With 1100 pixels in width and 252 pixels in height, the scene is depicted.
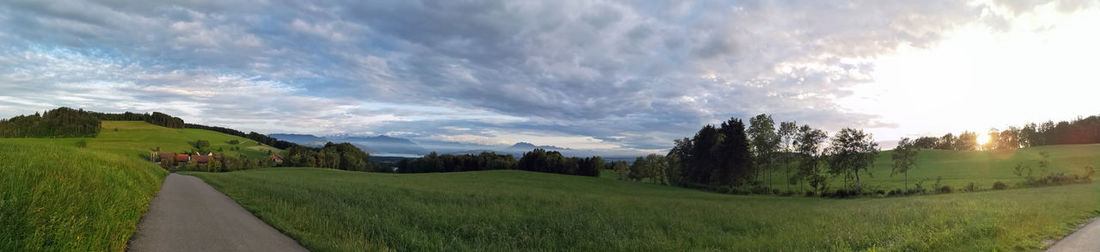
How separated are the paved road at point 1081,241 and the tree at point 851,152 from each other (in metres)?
39.9

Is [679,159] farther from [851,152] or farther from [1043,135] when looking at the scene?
[1043,135]

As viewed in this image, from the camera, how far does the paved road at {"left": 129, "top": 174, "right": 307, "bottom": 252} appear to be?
8.59 metres

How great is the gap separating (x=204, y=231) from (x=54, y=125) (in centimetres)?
14185

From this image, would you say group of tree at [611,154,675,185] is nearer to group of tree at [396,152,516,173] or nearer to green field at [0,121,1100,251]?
group of tree at [396,152,516,173]

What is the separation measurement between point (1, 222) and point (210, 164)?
98.4 m

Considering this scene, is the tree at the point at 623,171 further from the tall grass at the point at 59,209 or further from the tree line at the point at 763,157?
the tall grass at the point at 59,209

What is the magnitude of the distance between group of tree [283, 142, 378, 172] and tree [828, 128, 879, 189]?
10691cm

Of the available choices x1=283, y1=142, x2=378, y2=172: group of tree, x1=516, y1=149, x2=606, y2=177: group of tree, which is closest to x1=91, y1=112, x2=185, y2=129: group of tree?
x1=283, y1=142, x2=378, y2=172: group of tree

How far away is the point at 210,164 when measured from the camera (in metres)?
80.7

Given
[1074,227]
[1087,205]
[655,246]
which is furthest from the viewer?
[1087,205]

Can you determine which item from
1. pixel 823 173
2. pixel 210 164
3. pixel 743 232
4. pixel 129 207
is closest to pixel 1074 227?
pixel 743 232

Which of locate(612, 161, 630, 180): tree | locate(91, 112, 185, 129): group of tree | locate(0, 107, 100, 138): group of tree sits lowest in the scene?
Result: locate(612, 161, 630, 180): tree

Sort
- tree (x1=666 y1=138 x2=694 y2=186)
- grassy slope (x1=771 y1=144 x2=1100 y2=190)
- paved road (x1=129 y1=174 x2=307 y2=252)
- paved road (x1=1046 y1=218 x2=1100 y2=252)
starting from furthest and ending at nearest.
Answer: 1. tree (x1=666 y1=138 x2=694 y2=186)
2. grassy slope (x1=771 y1=144 x2=1100 y2=190)
3. paved road (x1=1046 y1=218 x2=1100 y2=252)
4. paved road (x1=129 y1=174 x2=307 y2=252)

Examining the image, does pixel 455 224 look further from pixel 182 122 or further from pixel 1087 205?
pixel 182 122
